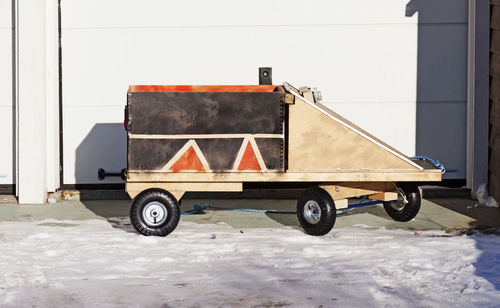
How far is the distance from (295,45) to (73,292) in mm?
4800

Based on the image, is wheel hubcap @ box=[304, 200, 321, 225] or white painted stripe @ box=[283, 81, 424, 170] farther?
wheel hubcap @ box=[304, 200, 321, 225]

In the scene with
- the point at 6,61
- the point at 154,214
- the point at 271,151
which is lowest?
the point at 154,214

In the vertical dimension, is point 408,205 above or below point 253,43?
below

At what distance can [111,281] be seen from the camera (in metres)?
6.59

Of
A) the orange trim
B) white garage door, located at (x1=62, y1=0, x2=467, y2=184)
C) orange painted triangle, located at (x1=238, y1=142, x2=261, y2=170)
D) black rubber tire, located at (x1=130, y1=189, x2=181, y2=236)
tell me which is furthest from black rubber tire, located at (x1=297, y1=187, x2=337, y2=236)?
white garage door, located at (x1=62, y1=0, x2=467, y2=184)

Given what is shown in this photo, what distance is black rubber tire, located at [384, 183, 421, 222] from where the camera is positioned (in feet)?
28.9

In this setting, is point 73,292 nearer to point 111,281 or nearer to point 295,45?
point 111,281

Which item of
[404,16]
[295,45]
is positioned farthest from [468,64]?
[295,45]

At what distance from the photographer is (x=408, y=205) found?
8.90m

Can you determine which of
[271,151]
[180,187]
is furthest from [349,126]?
[180,187]

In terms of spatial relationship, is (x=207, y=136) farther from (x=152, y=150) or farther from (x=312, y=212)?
(x=312, y=212)

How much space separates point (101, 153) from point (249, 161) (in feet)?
9.11

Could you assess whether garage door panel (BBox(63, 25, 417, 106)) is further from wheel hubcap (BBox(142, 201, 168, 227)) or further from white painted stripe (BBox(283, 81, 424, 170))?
wheel hubcap (BBox(142, 201, 168, 227))

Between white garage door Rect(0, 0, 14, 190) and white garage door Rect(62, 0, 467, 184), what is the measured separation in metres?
0.60
